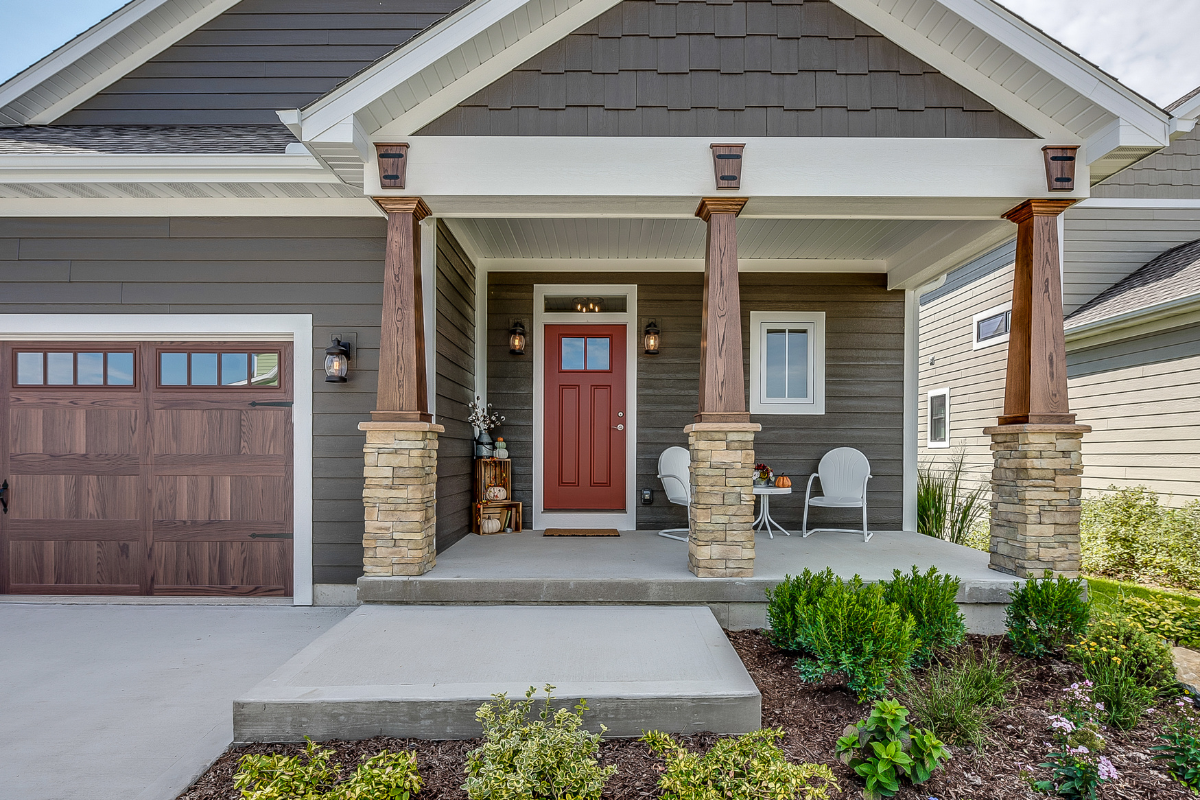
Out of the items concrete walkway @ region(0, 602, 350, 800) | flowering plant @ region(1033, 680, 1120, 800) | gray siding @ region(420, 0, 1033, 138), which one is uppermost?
gray siding @ region(420, 0, 1033, 138)

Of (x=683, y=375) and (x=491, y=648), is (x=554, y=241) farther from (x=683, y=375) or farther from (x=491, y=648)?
(x=491, y=648)

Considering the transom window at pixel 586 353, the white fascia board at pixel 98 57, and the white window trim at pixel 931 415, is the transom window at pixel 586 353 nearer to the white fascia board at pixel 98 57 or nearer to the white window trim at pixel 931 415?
the white fascia board at pixel 98 57

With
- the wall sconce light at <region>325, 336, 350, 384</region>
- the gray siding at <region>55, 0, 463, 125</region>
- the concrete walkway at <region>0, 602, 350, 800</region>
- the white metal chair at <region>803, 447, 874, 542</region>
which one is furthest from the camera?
the white metal chair at <region>803, 447, 874, 542</region>

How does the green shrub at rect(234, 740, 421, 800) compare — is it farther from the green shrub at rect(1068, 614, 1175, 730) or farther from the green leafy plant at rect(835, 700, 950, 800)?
the green shrub at rect(1068, 614, 1175, 730)

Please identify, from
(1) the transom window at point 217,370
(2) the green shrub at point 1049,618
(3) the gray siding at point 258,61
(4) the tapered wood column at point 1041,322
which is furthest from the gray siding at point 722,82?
(2) the green shrub at point 1049,618

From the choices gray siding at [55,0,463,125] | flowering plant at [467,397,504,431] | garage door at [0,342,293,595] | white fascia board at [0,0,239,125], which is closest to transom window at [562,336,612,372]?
flowering plant at [467,397,504,431]

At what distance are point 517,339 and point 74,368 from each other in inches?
123

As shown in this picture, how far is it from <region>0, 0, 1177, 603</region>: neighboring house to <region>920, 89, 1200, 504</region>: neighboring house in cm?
214

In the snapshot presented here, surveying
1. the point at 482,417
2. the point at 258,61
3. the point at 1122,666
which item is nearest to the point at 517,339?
the point at 482,417

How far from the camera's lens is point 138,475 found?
13.9ft

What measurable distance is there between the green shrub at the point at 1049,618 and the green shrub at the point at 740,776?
1710mm

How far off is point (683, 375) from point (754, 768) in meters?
4.01

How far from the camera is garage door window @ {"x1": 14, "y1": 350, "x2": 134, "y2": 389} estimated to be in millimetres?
4273

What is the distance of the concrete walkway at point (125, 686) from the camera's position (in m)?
2.16
